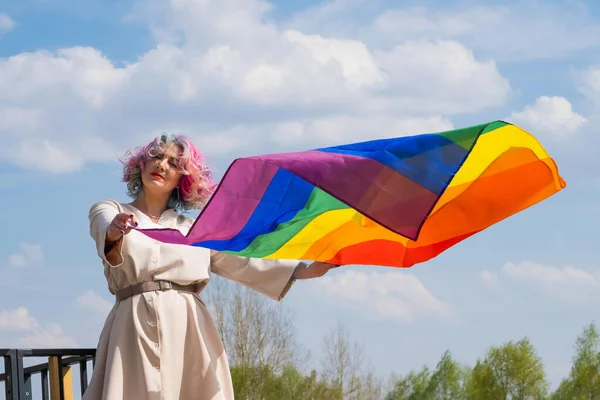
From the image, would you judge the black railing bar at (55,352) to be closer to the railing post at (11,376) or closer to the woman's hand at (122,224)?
the railing post at (11,376)

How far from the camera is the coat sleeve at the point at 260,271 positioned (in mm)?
3561

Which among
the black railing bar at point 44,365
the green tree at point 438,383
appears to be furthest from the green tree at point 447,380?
the black railing bar at point 44,365

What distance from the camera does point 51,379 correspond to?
3.86 metres

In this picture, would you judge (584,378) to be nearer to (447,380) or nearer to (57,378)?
(447,380)

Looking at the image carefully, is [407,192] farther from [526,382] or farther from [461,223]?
[526,382]

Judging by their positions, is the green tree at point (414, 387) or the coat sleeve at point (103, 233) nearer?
the coat sleeve at point (103, 233)

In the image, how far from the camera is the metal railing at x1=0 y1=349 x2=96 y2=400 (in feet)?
10.9

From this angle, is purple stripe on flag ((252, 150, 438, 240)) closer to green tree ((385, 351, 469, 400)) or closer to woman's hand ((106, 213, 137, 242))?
woman's hand ((106, 213, 137, 242))

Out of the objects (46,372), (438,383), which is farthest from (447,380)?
(46,372)

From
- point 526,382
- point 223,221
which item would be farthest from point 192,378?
point 526,382

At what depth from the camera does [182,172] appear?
3.57m

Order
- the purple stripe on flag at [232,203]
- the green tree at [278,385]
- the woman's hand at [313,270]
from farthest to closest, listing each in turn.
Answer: the green tree at [278,385] < the woman's hand at [313,270] < the purple stripe on flag at [232,203]

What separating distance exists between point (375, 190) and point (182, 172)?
3.34 feet

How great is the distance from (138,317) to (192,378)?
0.33m
